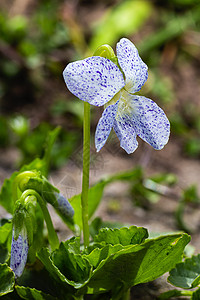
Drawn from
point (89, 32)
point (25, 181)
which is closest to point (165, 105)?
point (89, 32)

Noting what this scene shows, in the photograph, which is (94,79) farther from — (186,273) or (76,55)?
(76,55)

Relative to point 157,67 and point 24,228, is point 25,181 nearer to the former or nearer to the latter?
point 24,228

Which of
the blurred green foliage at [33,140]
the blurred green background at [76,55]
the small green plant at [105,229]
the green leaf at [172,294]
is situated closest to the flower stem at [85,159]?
the small green plant at [105,229]

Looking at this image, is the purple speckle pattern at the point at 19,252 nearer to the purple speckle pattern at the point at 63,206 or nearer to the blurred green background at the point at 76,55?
the purple speckle pattern at the point at 63,206

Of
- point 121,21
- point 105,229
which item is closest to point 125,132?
point 105,229

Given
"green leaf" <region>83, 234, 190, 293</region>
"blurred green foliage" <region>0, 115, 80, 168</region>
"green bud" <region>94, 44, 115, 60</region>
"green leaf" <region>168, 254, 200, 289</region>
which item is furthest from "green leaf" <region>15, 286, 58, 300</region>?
"blurred green foliage" <region>0, 115, 80, 168</region>

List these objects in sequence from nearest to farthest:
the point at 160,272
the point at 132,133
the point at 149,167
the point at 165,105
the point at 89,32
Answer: the point at 132,133 → the point at 160,272 → the point at 149,167 → the point at 165,105 → the point at 89,32
